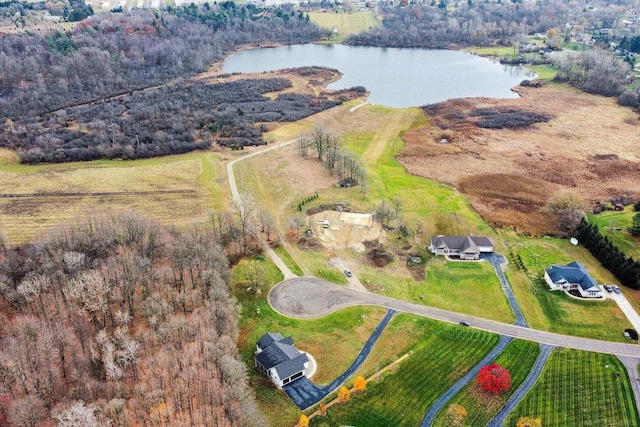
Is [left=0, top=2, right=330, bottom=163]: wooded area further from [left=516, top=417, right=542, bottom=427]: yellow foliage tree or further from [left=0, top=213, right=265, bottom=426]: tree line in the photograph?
[left=516, top=417, right=542, bottom=427]: yellow foliage tree

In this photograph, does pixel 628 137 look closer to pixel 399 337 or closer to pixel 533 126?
pixel 533 126

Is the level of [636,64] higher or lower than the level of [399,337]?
higher

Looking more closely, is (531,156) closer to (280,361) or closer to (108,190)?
(280,361)

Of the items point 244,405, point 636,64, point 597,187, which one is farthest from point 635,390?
point 636,64

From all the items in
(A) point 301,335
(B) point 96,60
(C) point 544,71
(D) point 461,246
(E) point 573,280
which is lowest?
(A) point 301,335

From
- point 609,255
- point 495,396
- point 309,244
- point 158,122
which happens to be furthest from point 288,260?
point 158,122
